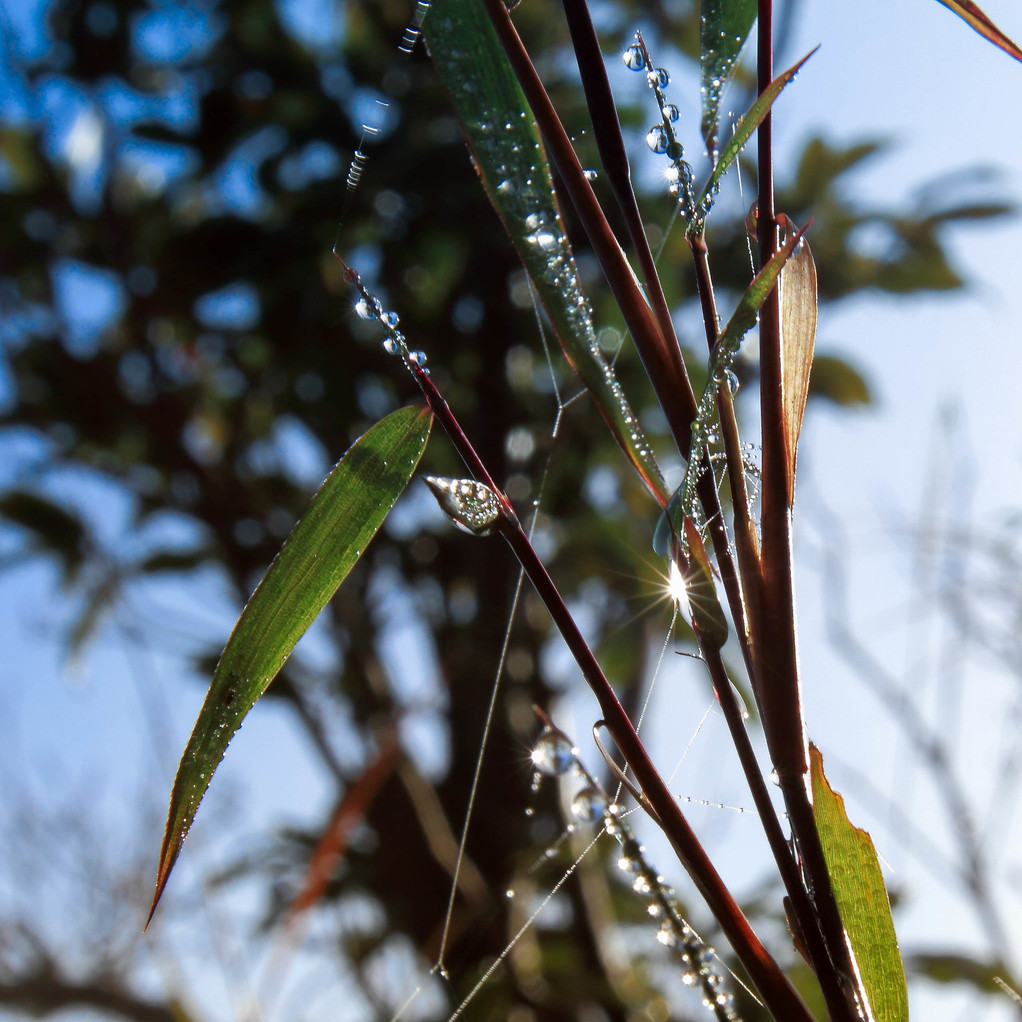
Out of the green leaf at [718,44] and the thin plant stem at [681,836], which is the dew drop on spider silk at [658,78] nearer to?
the green leaf at [718,44]

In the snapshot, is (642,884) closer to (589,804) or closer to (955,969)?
(589,804)

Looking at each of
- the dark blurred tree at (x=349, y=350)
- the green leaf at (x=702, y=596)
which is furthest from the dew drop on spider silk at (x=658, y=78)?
the dark blurred tree at (x=349, y=350)

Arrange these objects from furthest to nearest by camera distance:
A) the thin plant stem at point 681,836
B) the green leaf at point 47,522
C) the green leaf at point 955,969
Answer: the green leaf at point 47,522 → the green leaf at point 955,969 → the thin plant stem at point 681,836

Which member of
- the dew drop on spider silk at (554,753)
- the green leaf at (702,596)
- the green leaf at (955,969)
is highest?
the green leaf at (955,969)

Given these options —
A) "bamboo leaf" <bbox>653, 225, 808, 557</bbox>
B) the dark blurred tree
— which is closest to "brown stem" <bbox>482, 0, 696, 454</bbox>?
"bamboo leaf" <bbox>653, 225, 808, 557</bbox>

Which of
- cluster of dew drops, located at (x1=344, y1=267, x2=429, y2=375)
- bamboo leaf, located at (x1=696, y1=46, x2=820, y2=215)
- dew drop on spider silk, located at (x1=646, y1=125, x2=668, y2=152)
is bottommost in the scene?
cluster of dew drops, located at (x1=344, y1=267, x2=429, y2=375)

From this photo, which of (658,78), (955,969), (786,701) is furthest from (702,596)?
(955,969)

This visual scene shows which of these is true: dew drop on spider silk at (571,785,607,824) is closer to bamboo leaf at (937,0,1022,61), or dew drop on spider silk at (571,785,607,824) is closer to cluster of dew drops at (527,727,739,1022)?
cluster of dew drops at (527,727,739,1022)
